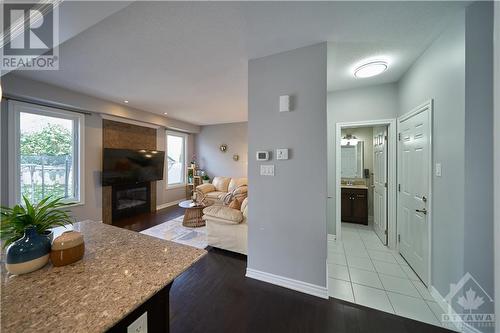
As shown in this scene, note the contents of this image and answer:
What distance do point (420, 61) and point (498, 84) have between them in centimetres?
166

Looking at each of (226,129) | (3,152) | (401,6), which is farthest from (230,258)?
(226,129)

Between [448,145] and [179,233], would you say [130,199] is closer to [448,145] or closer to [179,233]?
[179,233]

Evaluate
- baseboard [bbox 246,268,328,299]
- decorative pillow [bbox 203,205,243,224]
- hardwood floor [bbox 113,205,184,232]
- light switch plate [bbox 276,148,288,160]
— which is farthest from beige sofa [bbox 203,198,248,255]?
hardwood floor [bbox 113,205,184,232]

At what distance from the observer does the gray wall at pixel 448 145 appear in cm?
148

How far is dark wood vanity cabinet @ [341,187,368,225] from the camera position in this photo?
12.3 ft

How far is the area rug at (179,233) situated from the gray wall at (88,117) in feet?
4.45

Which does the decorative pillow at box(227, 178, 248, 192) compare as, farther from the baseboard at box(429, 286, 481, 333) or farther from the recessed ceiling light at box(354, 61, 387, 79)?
the baseboard at box(429, 286, 481, 333)

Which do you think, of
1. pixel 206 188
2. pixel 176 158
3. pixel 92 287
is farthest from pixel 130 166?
pixel 92 287

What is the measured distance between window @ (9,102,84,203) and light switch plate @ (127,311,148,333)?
331 centimetres

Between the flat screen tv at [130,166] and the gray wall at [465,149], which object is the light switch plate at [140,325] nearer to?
the gray wall at [465,149]

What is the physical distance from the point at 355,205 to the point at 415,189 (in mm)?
1752

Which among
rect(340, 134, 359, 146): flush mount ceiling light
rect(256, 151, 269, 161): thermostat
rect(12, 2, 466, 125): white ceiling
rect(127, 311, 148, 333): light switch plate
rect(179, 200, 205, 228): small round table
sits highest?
rect(12, 2, 466, 125): white ceiling

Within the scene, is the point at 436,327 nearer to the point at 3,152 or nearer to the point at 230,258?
the point at 230,258

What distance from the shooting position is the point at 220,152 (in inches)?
246
